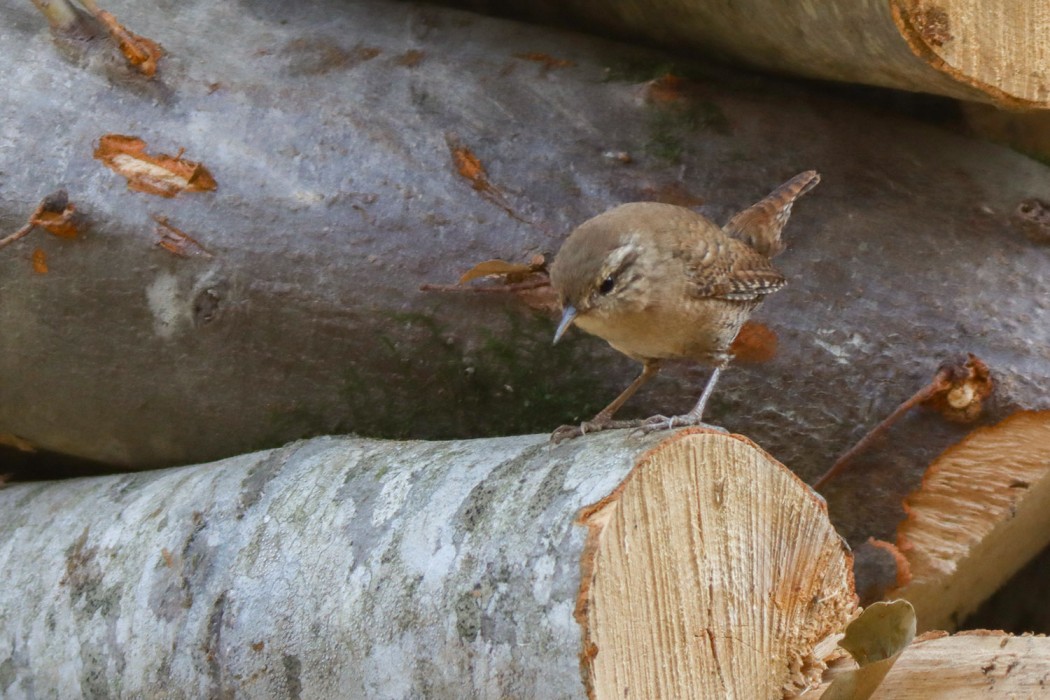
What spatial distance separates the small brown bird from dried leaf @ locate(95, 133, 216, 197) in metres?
0.96

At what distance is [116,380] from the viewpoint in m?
2.73

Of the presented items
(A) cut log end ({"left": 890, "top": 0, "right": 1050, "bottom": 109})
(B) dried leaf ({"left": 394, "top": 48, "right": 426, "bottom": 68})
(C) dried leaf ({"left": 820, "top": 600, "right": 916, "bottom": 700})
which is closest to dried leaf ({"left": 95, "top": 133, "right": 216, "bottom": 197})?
(B) dried leaf ({"left": 394, "top": 48, "right": 426, "bottom": 68})

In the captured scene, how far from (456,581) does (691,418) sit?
2.55ft

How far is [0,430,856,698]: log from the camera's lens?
1.61 m

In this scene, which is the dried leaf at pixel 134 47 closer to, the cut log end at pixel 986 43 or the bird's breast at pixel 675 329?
the bird's breast at pixel 675 329

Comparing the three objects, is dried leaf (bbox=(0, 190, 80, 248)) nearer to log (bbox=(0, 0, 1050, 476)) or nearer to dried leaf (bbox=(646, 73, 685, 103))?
log (bbox=(0, 0, 1050, 476))

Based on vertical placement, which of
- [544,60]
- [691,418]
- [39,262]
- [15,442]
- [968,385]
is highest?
[544,60]

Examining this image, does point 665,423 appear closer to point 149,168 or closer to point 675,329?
point 675,329

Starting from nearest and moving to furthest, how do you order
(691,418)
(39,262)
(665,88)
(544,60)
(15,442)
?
(691,418) → (39,262) → (665,88) → (544,60) → (15,442)

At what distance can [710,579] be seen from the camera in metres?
1.73

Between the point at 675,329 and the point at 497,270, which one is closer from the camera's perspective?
the point at 675,329

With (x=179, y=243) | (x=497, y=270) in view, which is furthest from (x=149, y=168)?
(x=497, y=270)

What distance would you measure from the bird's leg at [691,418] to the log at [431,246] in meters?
0.10

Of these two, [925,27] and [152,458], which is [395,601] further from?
[925,27]
